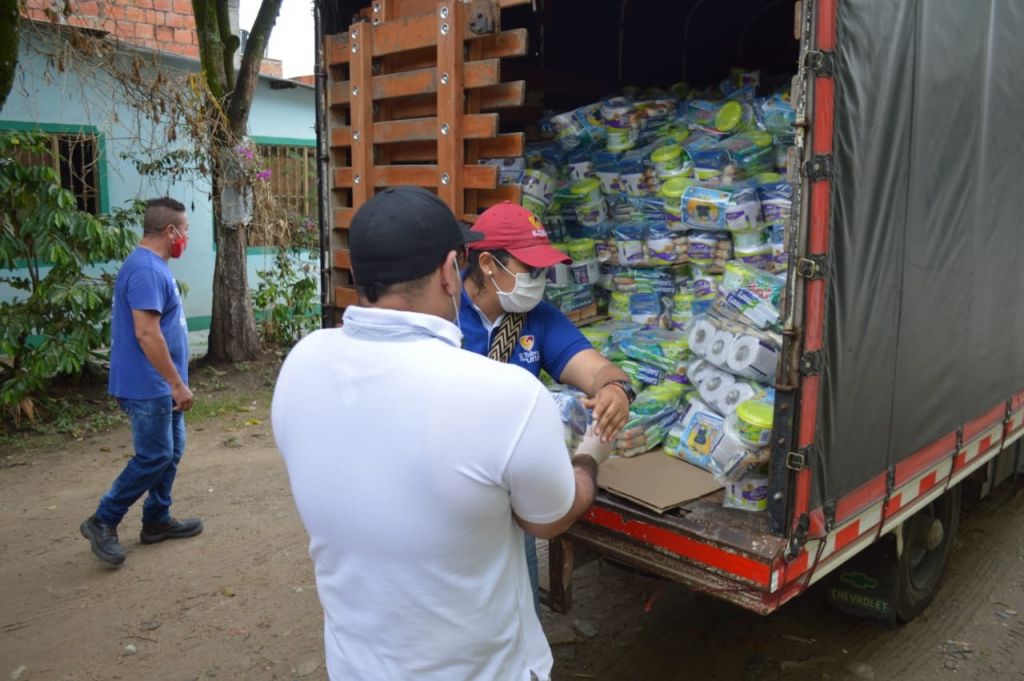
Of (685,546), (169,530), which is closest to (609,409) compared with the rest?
(685,546)

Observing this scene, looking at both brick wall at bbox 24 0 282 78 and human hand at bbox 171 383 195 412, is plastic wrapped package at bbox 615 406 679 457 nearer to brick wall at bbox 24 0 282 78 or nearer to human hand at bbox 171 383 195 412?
human hand at bbox 171 383 195 412

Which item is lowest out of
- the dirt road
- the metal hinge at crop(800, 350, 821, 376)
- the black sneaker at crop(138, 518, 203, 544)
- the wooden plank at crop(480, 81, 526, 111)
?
the dirt road

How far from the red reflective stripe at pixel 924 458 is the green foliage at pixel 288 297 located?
22.2 ft

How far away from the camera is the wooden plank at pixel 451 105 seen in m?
3.03

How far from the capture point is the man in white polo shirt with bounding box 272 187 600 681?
1.50m

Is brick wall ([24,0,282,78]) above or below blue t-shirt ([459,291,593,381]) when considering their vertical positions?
above

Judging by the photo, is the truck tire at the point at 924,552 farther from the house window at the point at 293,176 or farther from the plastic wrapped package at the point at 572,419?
the house window at the point at 293,176

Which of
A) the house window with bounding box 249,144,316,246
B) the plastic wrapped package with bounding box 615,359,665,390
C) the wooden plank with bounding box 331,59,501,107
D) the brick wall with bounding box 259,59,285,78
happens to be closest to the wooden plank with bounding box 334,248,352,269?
the wooden plank with bounding box 331,59,501,107

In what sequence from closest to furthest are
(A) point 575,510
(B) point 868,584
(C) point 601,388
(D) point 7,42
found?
(A) point 575,510 → (C) point 601,388 → (B) point 868,584 → (D) point 7,42

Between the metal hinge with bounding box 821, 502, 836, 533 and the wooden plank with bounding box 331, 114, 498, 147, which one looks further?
the wooden plank with bounding box 331, 114, 498, 147

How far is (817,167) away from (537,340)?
1.02m

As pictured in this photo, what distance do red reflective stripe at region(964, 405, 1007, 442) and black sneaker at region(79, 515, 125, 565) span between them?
13.2 feet

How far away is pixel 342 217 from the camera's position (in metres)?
3.65

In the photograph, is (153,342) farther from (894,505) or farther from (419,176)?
(894,505)
